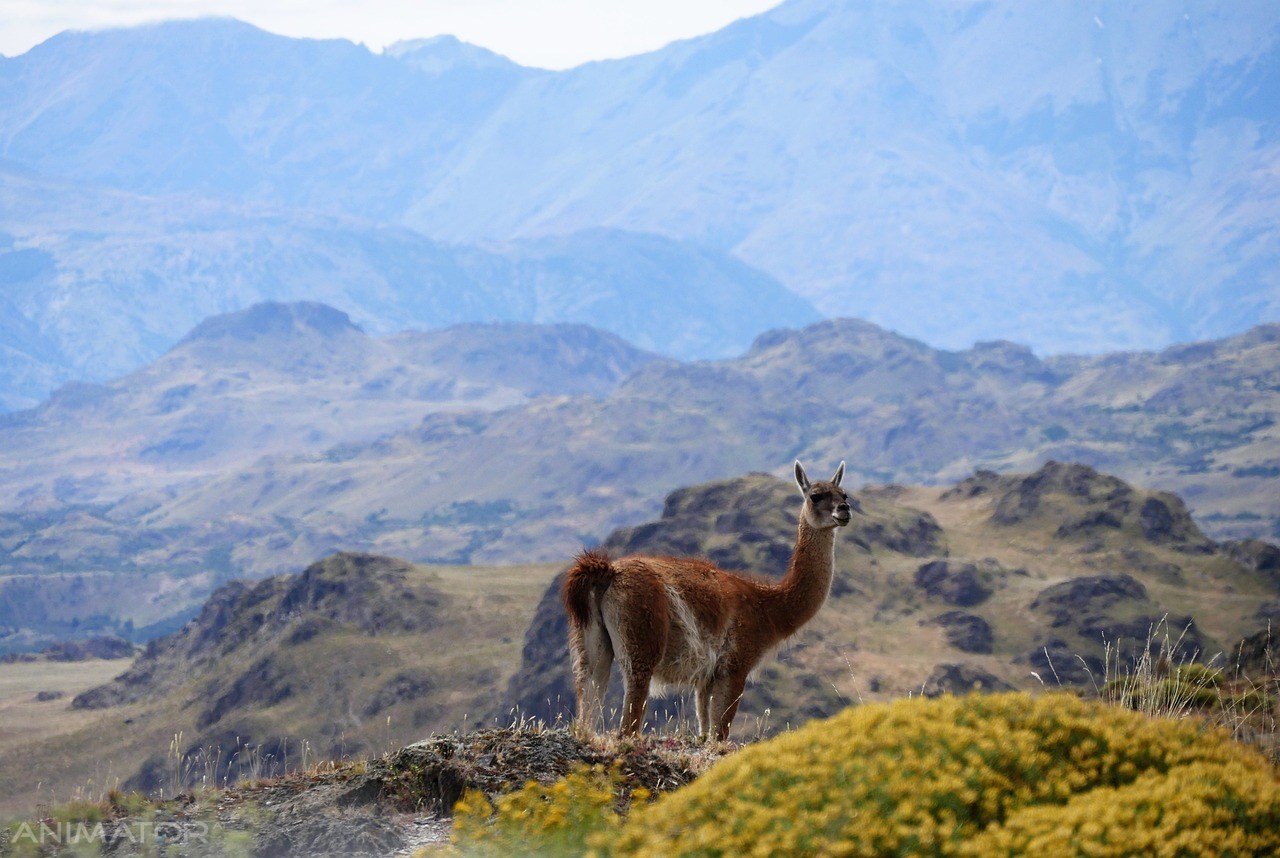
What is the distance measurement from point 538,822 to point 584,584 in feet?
19.2

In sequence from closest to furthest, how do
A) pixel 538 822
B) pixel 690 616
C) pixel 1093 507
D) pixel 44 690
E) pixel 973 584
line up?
pixel 538 822 < pixel 690 616 < pixel 973 584 < pixel 1093 507 < pixel 44 690

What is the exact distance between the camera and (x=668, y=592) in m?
16.2

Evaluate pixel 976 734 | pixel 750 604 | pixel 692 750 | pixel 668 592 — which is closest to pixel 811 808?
pixel 976 734

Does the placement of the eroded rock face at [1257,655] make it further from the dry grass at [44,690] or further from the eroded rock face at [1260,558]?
the dry grass at [44,690]

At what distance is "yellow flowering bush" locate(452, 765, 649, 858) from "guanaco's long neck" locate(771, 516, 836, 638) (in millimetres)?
6966

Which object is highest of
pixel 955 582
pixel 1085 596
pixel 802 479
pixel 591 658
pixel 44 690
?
pixel 802 479

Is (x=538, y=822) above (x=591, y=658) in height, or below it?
above

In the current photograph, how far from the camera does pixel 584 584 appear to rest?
15719 mm

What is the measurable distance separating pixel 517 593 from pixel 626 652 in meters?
126

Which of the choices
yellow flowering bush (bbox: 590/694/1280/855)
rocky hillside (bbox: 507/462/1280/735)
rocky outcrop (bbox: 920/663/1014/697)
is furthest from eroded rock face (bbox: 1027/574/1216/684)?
yellow flowering bush (bbox: 590/694/1280/855)

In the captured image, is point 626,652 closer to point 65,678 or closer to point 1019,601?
point 1019,601

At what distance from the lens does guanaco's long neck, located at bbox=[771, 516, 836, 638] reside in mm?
17828

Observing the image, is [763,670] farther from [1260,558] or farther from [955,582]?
[1260,558]

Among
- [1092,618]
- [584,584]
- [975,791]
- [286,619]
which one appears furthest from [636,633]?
[286,619]
